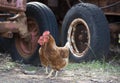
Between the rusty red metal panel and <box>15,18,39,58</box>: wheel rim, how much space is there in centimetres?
59

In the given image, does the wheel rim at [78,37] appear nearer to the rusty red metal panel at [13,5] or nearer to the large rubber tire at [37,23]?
the large rubber tire at [37,23]

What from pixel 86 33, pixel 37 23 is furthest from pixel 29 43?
pixel 86 33

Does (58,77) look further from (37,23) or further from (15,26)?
(37,23)

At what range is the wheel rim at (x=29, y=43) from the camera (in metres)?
7.34

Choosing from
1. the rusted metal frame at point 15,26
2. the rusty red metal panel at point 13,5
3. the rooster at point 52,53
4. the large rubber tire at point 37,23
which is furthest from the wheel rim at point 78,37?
the rooster at point 52,53

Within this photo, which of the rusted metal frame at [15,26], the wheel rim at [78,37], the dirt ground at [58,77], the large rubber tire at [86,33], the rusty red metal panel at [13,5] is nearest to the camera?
the dirt ground at [58,77]

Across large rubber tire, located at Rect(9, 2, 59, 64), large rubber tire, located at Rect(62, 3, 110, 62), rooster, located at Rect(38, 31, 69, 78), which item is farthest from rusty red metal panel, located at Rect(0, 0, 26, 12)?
large rubber tire, located at Rect(62, 3, 110, 62)

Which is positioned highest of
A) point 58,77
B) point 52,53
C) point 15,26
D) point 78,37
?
point 15,26

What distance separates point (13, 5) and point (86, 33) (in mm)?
1529

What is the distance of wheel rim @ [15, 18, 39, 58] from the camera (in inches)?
289

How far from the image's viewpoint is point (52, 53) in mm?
5961

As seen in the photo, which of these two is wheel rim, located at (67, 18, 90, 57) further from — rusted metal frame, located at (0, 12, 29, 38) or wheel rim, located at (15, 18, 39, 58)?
rusted metal frame, located at (0, 12, 29, 38)

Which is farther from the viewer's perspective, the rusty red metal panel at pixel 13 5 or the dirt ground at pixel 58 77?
the rusty red metal panel at pixel 13 5

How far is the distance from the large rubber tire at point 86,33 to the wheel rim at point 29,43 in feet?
2.41
